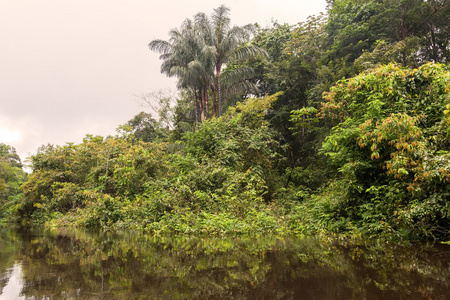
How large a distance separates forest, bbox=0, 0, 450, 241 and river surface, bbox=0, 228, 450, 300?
1897mm

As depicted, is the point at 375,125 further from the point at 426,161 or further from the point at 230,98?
the point at 230,98

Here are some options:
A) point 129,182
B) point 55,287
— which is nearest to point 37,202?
point 129,182

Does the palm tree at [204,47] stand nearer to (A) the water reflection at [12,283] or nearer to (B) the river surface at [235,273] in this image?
(B) the river surface at [235,273]

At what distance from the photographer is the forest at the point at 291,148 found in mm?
6410

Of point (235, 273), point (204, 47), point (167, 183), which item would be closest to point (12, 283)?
point (235, 273)

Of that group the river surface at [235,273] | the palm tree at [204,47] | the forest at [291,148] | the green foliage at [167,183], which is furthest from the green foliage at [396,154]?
the palm tree at [204,47]

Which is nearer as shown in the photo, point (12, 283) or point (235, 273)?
point (12, 283)

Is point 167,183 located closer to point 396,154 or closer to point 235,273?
point 396,154

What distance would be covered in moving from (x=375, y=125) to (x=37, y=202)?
17.1 meters

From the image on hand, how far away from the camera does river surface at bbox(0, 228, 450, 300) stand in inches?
111

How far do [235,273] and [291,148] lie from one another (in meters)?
16.1

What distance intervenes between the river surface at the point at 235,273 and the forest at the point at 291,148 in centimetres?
190

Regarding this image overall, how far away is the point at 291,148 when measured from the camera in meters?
19.0

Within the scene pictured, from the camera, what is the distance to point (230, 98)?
842 inches
